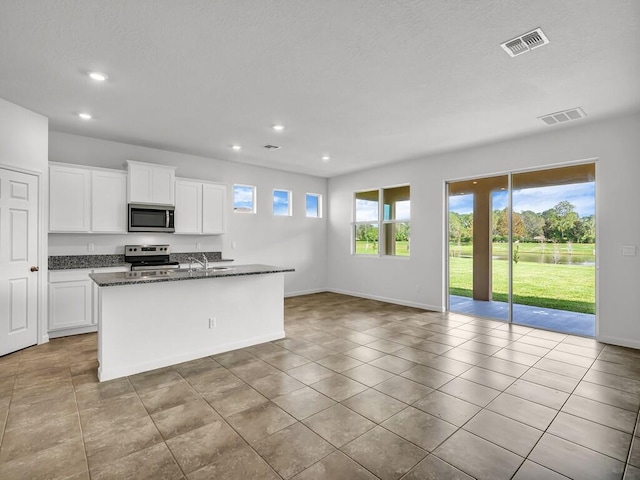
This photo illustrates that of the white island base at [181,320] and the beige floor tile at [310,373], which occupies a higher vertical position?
the white island base at [181,320]

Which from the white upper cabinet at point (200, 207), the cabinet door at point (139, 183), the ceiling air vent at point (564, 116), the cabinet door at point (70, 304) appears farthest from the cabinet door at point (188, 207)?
the ceiling air vent at point (564, 116)

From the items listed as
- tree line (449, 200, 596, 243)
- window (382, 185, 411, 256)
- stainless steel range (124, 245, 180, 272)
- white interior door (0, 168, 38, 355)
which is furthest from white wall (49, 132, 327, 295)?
tree line (449, 200, 596, 243)

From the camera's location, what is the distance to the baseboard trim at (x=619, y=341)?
408 centimetres

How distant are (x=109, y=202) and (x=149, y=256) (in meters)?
1.02

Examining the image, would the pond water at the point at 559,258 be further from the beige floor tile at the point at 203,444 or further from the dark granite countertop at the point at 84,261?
the dark granite countertop at the point at 84,261

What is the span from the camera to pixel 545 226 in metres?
4.96

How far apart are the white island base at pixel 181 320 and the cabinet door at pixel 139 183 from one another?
221cm

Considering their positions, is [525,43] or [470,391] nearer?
[525,43]

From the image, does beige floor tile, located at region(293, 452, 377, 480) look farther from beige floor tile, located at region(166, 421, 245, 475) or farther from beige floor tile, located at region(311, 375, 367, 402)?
beige floor tile, located at region(311, 375, 367, 402)

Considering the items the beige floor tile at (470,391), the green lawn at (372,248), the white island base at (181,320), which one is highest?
the green lawn at (372,248)

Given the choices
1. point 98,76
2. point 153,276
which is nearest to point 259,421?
point 153,276

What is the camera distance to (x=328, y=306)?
652 cm

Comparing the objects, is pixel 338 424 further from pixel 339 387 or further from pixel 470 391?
pixel 470 391

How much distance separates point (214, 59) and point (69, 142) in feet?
11.3
